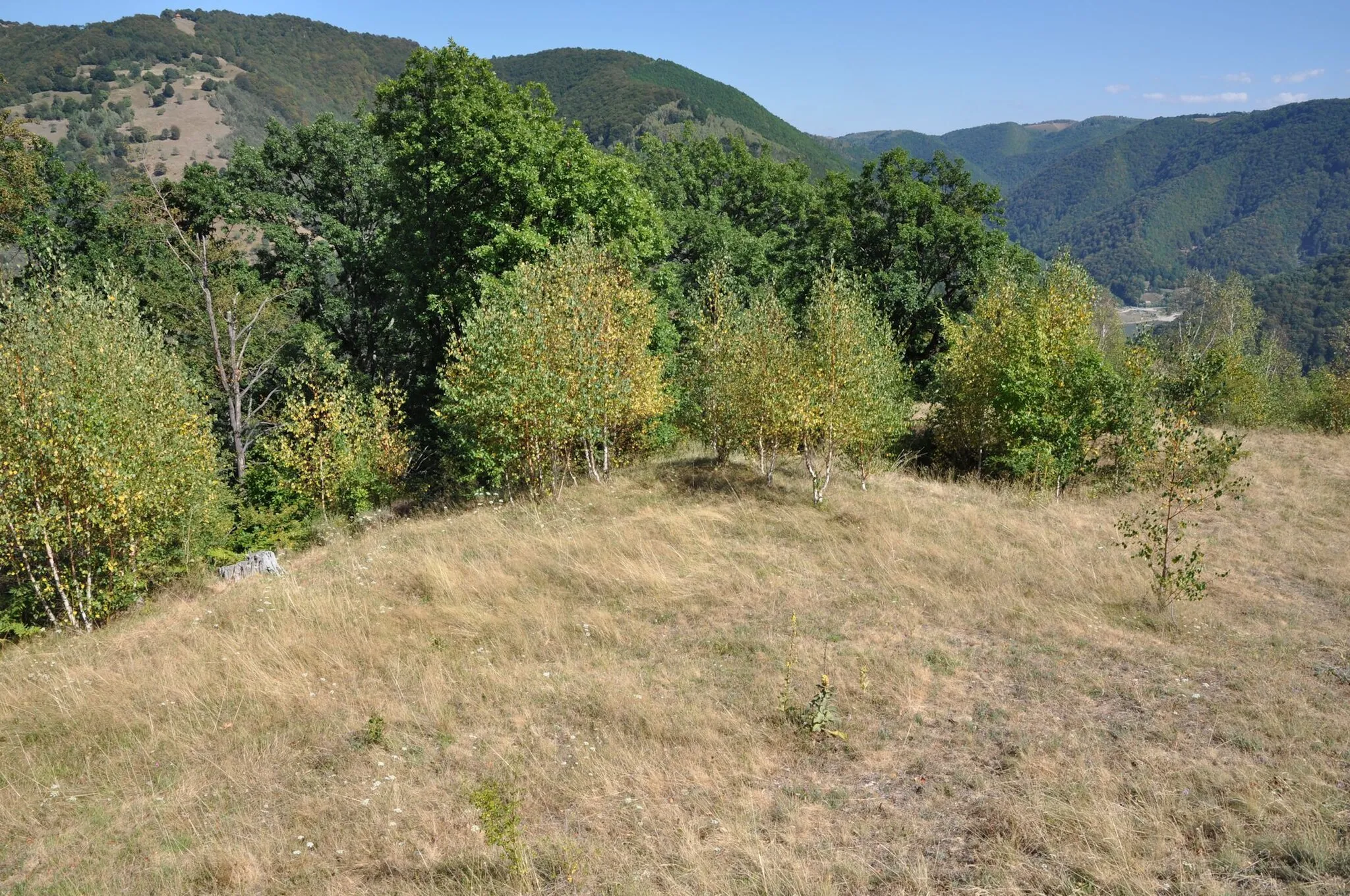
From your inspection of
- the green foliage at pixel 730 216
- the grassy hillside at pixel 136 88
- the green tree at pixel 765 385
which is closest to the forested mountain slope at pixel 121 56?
the grassy hillside at pixel 136 88

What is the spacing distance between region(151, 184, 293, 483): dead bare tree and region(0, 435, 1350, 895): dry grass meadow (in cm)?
921

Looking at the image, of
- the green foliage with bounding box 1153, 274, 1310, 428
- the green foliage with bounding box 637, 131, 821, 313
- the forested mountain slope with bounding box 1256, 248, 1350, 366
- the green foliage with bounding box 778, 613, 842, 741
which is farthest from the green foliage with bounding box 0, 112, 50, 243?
the forested mountain slope with bounding box 1256, 248, 1350, 366

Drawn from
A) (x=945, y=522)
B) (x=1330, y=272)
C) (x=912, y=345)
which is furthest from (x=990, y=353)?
(x=1330, y=272)

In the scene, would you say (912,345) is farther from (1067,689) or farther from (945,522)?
(1067,689)

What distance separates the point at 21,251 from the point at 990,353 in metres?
36.2

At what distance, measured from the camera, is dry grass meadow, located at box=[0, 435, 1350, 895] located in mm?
6020

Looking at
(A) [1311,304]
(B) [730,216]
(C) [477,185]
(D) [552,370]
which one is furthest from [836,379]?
(A) [1311,304]

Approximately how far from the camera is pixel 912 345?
32.4 metres

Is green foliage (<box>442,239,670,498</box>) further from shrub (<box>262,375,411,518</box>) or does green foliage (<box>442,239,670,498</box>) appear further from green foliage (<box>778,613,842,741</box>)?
green foliage (<box>778,613,842,741</box>)

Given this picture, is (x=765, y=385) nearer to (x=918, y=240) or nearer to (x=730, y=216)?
(x=918, y=240)

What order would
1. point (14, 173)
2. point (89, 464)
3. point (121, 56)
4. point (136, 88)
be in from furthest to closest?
1. point (121, 56)
2. point (136, 88)
3. point (14, 173)
4. point (89, 464)

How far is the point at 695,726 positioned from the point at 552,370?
1027cm

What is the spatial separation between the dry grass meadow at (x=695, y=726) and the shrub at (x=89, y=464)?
125cm

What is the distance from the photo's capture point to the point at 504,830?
6.11 metres
